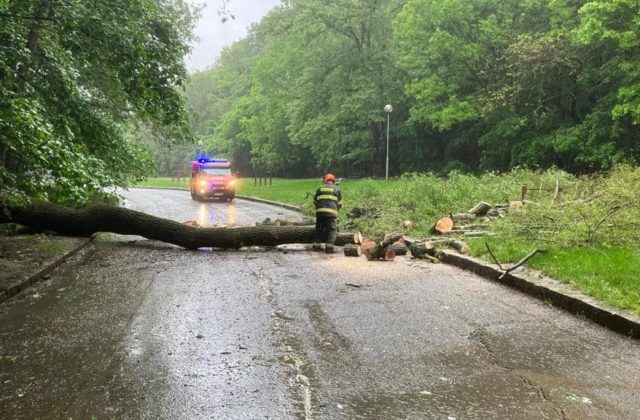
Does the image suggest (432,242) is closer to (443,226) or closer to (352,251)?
(443,226)

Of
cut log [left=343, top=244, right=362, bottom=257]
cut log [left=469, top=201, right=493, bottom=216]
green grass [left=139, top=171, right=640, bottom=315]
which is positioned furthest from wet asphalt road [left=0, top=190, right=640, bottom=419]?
cut log [left=469, top=201, right=493, bottom=216]

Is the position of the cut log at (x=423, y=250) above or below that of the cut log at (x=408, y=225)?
below

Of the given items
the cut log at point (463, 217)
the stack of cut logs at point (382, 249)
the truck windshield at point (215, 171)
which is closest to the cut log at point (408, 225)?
the cut log at point (463, 217)

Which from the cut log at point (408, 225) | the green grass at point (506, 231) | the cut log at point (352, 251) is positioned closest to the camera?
the green grass at point (506, 231)

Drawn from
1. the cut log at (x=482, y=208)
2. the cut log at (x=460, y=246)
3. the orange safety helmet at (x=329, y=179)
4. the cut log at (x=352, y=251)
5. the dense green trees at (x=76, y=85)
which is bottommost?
the cut log at (x=352, y=251)

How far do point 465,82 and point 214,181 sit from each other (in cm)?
1820

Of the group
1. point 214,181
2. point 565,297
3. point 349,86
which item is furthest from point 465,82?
point 565,297

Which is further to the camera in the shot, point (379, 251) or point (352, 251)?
point (352, 251)

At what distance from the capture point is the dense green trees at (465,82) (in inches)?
975

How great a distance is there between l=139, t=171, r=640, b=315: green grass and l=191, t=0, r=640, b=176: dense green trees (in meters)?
10.0

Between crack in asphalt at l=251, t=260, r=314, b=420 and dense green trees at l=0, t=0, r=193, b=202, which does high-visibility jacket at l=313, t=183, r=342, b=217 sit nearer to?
dense green trees at l=0, t=0, r=193, b=202

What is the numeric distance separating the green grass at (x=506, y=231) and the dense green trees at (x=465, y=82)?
32.9 ft

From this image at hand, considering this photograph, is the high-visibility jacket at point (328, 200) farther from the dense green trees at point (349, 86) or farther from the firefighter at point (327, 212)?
the dense green trees at point (349, 86)

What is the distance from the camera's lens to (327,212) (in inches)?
465
